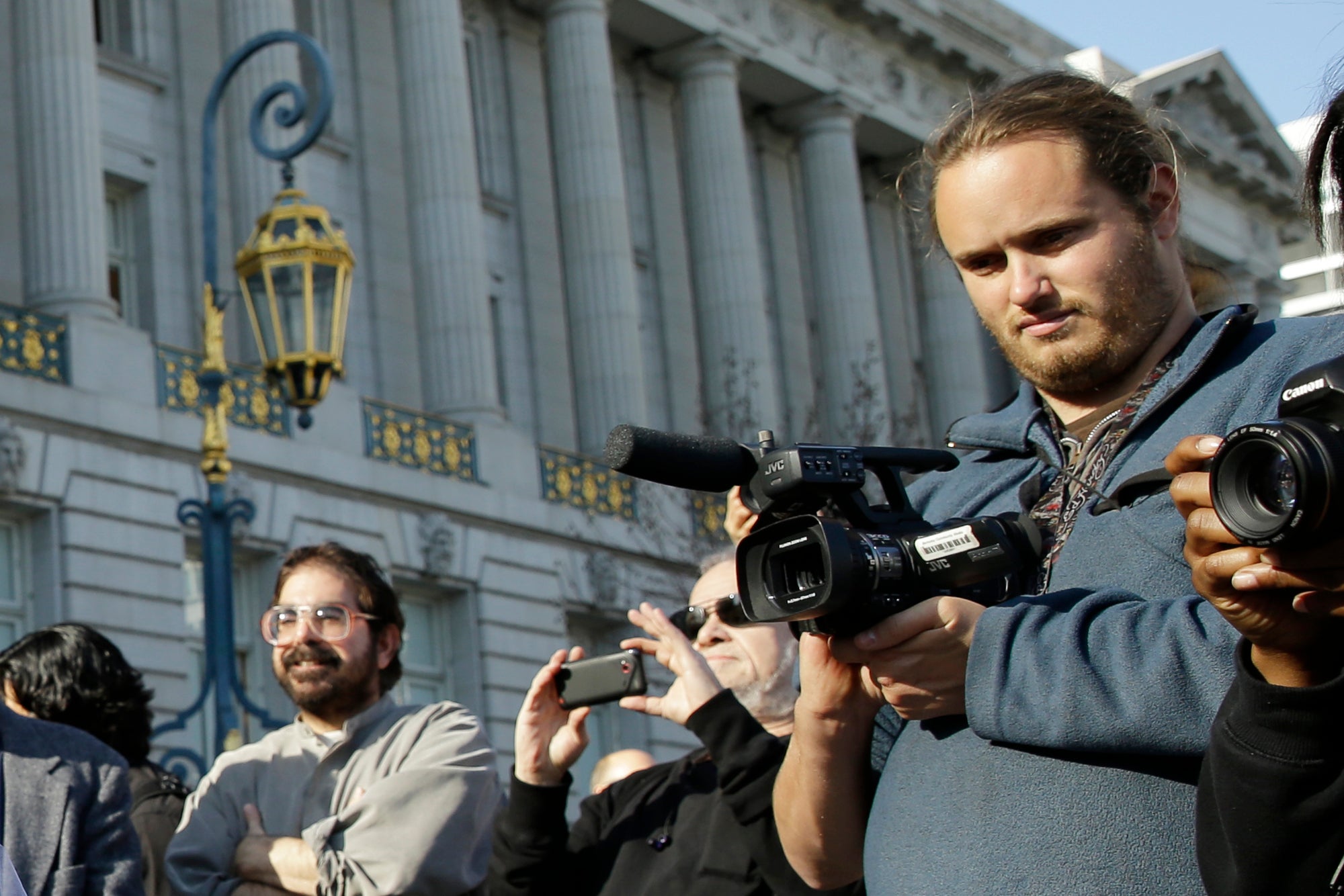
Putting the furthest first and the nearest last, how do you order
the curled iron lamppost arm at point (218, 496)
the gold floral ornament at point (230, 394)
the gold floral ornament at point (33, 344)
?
the gold floral ornament at point (230, 394) → the gold floral ornament at point (33, 344) → the curled iron lamppost arm at point (218, 496)

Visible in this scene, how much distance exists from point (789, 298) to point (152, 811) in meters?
30.6

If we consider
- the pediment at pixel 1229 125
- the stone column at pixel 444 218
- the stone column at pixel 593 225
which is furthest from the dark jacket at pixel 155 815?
the pediment at pixel 1229 125

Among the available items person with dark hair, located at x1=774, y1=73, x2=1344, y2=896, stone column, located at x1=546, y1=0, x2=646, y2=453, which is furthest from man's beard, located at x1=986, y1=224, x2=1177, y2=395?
stone column, located at x1=546, y1=0, x2=646, y2=453

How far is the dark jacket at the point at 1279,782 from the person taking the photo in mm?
2213

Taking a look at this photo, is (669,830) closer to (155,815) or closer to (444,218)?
(155,815)

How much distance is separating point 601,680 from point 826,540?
243 cm

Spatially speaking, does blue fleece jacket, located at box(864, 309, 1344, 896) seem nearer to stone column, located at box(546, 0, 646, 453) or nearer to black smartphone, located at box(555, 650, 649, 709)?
black smartphone, located at box(555, 650, 649, 709)

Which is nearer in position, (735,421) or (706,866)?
(706,866)

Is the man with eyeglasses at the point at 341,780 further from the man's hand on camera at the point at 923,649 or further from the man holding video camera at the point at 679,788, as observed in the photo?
the man's hand on camera at the point at 923,649

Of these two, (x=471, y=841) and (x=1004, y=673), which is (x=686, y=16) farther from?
(x=1004, y=673)

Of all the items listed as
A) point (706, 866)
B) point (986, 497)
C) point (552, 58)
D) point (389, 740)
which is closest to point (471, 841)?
point (389, 740)

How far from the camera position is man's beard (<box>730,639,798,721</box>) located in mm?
5207

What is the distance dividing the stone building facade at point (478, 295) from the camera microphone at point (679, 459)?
45.1 feet

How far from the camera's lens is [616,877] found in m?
5.05
